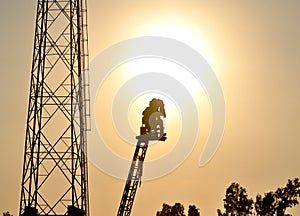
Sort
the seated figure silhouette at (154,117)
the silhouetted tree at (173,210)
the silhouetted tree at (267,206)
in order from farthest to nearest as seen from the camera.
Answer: the silhouetted tree at (173,210), the silhouetted tree at (267,206), the seated figure silhouette at (154,117)

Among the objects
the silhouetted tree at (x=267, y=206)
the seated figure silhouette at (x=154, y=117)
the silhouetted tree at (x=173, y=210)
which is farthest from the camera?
the silhouetted tree at (x=173, y=210)

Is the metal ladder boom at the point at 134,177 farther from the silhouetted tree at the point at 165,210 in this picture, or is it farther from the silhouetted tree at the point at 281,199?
the silhouetted tree at the point at 165,210

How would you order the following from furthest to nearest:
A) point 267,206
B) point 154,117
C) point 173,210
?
point 173,210
point 267,206
point 154,117

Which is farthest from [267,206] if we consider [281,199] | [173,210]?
[173,210]

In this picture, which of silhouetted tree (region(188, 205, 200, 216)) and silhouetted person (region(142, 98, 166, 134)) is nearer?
silhouetted person (region(142, 98, 166, 134))

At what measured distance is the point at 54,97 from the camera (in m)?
55.4

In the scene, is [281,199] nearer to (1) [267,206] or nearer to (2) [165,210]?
(1) [267,206]

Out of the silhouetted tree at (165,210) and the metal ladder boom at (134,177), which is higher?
the silhouetted tree at (165,210)

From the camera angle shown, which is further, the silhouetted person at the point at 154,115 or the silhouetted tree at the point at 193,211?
the silhouetted tree at the point at 193,211

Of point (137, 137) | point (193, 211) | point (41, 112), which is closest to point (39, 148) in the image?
point (41, 112)

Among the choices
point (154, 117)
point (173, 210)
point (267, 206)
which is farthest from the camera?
point (173, 210)

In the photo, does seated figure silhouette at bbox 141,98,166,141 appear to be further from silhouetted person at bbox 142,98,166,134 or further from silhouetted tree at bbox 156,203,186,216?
silhouetted tree at bbox 156,203,186,216

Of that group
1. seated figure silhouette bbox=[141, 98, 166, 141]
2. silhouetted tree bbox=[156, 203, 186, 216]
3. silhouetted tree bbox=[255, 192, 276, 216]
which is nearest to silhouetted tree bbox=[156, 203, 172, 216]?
silhouetted tree bbox=[156, 203, 186, 216]

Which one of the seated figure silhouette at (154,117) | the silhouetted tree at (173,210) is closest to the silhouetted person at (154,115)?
the seated figure silhouette at (154,117)
